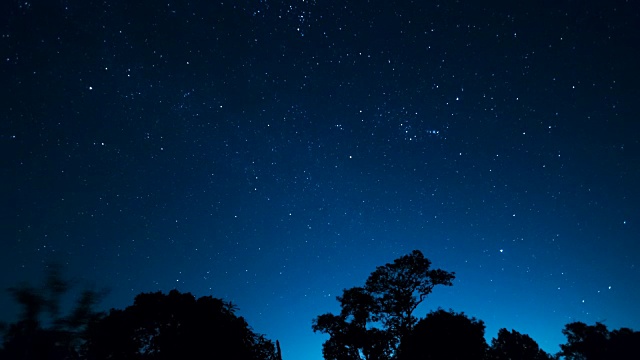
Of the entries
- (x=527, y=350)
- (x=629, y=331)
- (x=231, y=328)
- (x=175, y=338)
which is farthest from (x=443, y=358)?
(x=629, y=331)

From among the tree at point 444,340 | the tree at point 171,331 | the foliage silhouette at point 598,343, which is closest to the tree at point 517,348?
the foliage silhouette at point 598,343

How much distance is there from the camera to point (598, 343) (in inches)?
2333

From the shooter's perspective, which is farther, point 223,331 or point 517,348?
point 517,348

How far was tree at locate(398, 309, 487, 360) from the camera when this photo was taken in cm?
Result: 2405

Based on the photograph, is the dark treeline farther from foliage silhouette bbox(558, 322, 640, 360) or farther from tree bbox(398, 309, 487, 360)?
foliage silhouette bbox(558, 322, 640, 360)

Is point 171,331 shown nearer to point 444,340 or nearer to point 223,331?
point 223,331

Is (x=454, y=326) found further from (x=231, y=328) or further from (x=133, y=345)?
(x=133, y=345)

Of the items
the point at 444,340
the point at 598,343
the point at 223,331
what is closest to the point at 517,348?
the point at 598,343

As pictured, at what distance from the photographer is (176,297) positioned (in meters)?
24.1

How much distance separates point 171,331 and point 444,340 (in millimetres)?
18176

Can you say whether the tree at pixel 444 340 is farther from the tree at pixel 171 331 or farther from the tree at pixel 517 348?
the tree at pixel 517 348


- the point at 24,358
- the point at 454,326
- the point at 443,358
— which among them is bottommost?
the point at 443,358

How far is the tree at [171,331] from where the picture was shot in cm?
2178

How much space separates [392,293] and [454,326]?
198 inches
